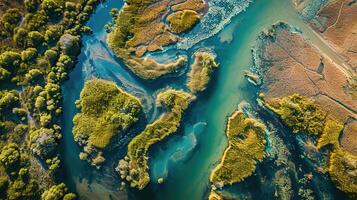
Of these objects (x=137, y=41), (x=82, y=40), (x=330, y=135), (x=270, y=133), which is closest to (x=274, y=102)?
(x=270, y=133)

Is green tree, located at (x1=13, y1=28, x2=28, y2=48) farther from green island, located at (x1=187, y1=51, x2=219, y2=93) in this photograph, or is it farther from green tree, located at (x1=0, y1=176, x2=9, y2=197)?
green island, located at (x1=187, y1=51, x2=219, y2=93)

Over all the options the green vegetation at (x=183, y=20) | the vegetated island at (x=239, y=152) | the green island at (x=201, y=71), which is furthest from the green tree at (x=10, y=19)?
the vegetated island at (x=239, y=152)

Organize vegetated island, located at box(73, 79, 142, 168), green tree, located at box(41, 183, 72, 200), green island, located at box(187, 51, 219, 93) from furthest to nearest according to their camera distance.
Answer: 1. green island, located at box(187, 51, 219, 93)
2. vegetated island, located at box(73, 79, 142, 168)
3. green tree, located at box(41, 183, 72, 200)

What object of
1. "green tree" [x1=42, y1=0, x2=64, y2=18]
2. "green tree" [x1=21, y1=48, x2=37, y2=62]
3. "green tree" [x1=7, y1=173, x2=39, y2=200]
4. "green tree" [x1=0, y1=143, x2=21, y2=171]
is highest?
"green tree" [x1=42, y1=0, x2=64, y2=18]

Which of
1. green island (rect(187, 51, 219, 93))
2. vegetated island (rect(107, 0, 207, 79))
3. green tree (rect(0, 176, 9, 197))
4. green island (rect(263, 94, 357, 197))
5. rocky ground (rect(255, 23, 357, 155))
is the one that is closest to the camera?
green island (rect(263, 94, 357, 197))

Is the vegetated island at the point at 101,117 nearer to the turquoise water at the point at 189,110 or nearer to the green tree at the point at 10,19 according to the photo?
the turquoise water at the point at 189,110

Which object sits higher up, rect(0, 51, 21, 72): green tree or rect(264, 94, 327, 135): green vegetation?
rect(0, 51, 21, 72): green tree

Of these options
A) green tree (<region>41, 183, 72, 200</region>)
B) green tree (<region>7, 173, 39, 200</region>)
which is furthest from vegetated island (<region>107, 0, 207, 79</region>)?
green tree (<region>7, 173, 39, 200</region>)

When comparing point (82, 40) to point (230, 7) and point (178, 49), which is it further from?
point (230, 7)
